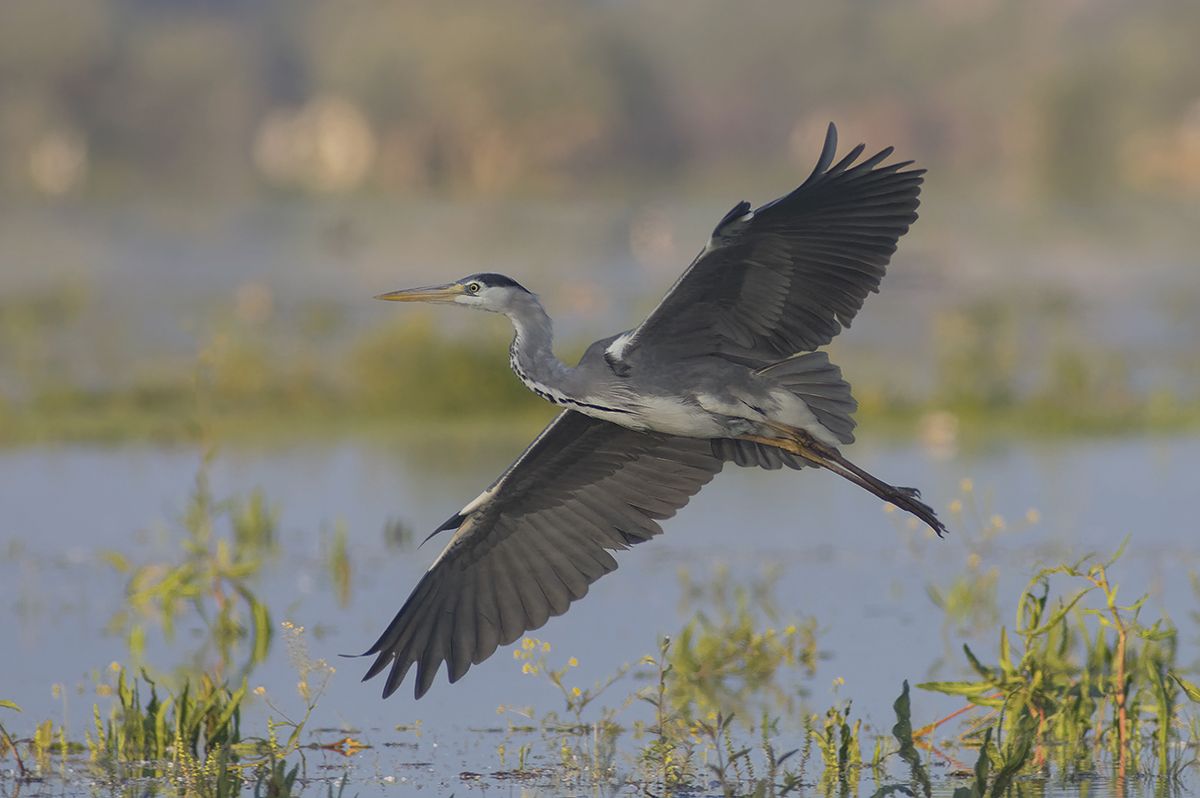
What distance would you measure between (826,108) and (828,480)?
17584 millimetres

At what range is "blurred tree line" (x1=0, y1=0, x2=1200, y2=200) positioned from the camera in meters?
29.2

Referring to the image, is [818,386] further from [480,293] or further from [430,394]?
[430,394]

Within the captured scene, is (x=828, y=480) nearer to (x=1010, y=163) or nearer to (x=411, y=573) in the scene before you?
(x=411, y=573)

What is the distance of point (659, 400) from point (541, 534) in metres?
0.62

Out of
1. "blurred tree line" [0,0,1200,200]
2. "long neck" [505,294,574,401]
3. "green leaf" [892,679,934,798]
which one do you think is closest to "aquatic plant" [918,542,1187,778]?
"green leaf" [892,679,934,798]

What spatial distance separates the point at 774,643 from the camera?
7.69 m

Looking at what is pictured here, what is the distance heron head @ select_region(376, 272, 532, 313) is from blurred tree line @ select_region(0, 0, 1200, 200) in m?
21.3

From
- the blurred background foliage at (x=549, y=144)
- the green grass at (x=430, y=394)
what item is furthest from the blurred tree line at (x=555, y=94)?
the green grass at (x=430, y=394)

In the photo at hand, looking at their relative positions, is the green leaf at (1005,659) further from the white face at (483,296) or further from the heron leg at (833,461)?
the white face at (483,296)

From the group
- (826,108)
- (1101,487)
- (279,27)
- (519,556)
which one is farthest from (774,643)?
(279,27)

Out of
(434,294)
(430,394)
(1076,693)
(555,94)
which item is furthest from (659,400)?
(555,94)

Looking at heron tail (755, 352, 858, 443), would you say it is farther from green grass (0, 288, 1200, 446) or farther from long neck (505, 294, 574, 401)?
green grass (0, 288, 1200, 446)

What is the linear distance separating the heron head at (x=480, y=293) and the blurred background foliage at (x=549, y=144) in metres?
12.1

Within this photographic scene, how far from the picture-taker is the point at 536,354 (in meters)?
6.59
